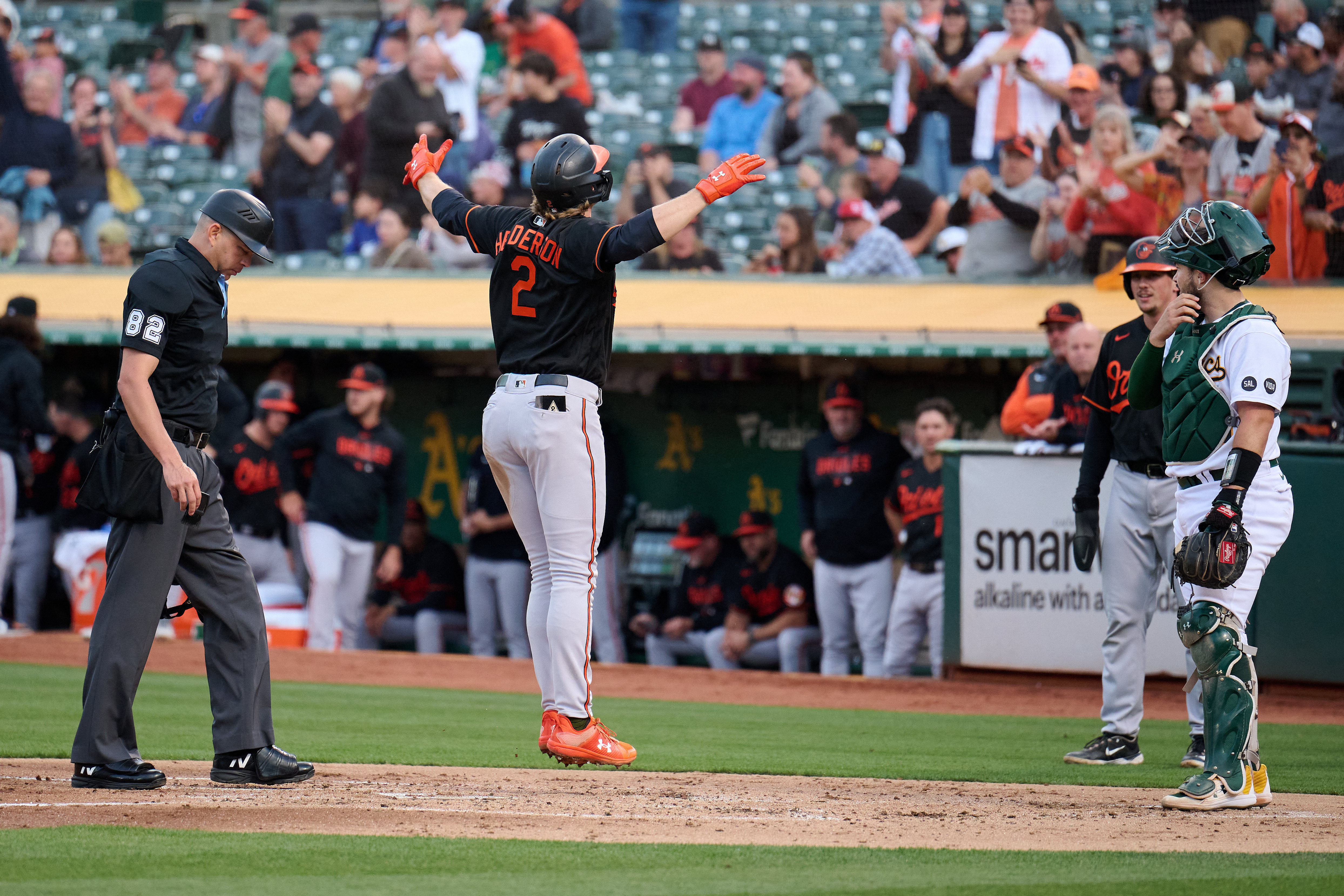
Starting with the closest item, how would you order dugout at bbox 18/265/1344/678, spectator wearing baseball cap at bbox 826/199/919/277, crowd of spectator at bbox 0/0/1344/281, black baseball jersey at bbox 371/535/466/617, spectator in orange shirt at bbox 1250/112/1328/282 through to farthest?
spectator in orange shirt at bbox 1250/112/1328/282 → dugout at bbox 18/265/1344/678 → crowd of spectator at bbox 0/0/1344/281 → spectator wearing baseball cap at bbox 826/199/919/277 → black baseball jersey at bbox 371/535/466/617

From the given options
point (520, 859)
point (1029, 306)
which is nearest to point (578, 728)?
point (520, 859)

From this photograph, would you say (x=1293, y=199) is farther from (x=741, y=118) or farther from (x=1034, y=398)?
(x=741, y=118)

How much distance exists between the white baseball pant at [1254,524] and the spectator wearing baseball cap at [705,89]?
982 cm

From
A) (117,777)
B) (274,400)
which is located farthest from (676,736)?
(274,400)

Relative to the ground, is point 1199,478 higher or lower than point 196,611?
Result: higher

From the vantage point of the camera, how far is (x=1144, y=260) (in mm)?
6094

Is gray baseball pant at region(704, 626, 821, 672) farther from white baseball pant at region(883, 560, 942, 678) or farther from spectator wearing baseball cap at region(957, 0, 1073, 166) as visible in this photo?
spectator wearing baseball cap at region(957, 0, 1073, 166)

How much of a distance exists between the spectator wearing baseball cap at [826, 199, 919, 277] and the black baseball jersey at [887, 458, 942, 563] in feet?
6.23

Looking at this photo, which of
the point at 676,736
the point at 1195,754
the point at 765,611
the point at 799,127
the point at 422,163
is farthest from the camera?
the point at 799,127

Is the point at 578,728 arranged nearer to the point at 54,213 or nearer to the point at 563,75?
the point at 563,75

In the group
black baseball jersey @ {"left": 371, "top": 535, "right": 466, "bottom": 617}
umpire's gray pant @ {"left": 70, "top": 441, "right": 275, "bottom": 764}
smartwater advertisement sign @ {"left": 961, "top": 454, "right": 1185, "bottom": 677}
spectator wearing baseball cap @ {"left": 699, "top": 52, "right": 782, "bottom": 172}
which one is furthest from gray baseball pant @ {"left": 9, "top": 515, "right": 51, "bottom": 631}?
umpire's gray pant @ {"left": 70, "top": 441, "right": 275, "bottom": 764}

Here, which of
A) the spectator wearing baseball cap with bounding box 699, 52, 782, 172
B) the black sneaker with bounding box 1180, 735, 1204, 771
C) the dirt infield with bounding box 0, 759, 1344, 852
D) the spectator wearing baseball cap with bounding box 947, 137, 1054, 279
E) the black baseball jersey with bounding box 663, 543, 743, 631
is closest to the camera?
the dirt infield with bounding box 0, 759, 1344, 852

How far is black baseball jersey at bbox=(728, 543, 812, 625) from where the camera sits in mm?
10805

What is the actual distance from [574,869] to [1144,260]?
11.8ft
